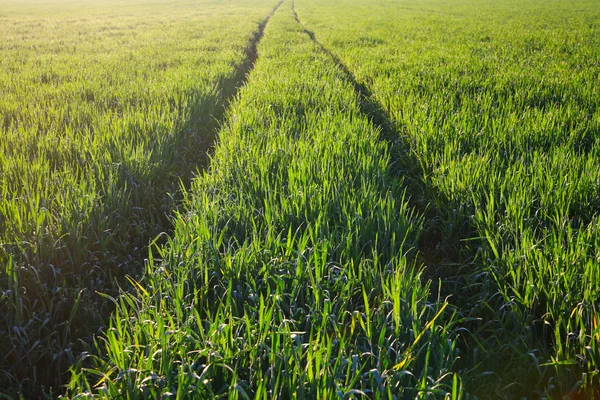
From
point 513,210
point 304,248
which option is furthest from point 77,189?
point 513,210

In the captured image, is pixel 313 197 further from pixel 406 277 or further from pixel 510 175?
pixel 510 175

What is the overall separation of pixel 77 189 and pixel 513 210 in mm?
2720

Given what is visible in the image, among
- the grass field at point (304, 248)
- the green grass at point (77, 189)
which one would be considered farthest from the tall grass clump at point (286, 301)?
the green grass at point (77, 189)

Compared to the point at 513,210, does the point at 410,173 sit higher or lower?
lower

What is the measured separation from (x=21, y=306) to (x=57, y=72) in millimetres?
7555

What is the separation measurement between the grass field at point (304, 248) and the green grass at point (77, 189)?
21 mm

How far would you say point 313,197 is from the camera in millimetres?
2834

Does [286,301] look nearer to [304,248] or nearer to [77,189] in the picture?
[304,248]

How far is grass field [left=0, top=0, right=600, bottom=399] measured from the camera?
162cm

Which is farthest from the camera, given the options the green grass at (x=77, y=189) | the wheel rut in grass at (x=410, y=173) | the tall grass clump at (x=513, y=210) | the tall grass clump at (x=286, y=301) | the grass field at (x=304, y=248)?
the wheel rut in grass at (x=410, y=173)

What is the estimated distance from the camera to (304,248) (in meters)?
2.20

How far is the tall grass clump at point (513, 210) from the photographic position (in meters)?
1.82

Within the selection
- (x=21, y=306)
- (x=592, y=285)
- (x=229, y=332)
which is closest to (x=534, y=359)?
(x=592, y=285)

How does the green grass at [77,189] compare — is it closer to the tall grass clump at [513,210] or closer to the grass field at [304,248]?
the grass field at [304,248]
